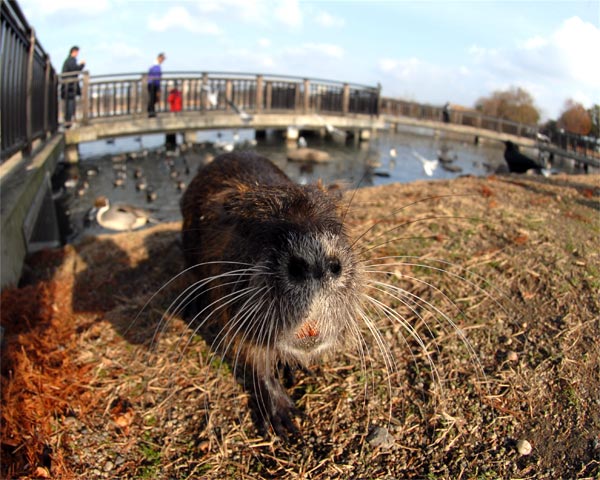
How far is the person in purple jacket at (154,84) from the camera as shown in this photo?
16.7 meters

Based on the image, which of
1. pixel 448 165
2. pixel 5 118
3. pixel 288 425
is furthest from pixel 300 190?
pixel 448 165

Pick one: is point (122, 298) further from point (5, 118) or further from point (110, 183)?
point (110, 183)

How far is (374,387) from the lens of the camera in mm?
2738

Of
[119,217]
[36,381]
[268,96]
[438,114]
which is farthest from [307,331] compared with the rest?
[438,114]

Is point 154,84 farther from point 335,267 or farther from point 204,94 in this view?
point 335,267

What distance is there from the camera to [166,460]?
2396 millimetres

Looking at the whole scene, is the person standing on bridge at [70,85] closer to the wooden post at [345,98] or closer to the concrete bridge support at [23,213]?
the concrete bridge support at [23,213]

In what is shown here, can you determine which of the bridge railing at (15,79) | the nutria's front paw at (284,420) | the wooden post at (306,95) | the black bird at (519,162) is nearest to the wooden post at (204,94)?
the wooden post at (306,95)

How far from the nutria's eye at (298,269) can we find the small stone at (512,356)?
1.58m

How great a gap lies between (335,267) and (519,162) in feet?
36.2

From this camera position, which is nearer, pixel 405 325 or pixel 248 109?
pixel 405 325

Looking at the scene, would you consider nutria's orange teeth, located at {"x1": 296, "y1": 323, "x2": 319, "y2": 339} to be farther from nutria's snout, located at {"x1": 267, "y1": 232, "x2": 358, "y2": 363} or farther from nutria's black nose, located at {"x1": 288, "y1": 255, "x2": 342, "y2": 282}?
nutria's black nose, located at {"x1": 288, "y1": 255, "x2": 342, "y2": 282}

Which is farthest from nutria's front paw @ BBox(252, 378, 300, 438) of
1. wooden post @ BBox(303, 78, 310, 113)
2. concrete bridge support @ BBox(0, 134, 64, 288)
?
wooden post @ BBox(303, 78, 310, 113)

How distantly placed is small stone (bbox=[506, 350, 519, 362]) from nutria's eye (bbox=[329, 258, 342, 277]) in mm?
1443
